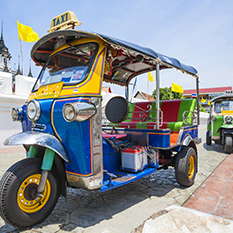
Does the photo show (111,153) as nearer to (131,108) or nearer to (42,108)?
(42,108)

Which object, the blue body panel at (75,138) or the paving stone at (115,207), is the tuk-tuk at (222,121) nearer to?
the paving stone at (115,207)

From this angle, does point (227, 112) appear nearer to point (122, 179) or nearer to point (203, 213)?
point (203, 213)

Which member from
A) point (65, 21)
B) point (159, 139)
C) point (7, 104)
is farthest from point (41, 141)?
point (7, 104)

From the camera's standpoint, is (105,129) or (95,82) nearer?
(95,82)

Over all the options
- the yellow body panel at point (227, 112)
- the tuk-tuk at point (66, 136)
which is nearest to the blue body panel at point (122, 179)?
the tuk-tuk at point (66, 136)

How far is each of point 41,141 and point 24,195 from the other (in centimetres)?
61

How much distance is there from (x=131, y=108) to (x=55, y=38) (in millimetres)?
2910

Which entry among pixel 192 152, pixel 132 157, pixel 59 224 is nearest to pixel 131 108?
pixel 192 152

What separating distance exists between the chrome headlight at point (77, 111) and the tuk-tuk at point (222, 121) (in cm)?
663

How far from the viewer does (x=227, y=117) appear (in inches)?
314

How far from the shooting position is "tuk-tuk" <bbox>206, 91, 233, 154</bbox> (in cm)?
755

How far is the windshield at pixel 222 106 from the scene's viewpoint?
861 centimetres

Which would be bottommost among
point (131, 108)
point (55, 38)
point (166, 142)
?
point (166, 142)

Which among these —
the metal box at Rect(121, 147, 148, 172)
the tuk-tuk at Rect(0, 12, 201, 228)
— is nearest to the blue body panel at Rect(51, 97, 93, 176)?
the tuk-tuk at Rect(0, 12, 201, 228)
